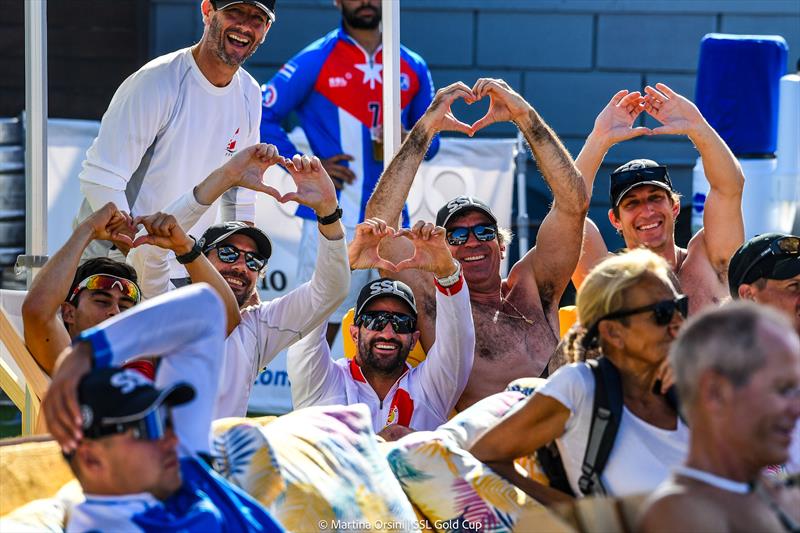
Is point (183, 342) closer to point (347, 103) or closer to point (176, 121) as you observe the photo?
A: point (176, 121)

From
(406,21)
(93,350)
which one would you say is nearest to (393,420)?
(93,350)

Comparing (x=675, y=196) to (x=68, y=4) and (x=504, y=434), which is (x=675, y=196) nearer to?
(x=504, y=434)

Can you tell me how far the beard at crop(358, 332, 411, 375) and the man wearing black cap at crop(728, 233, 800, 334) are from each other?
1274 millimetres

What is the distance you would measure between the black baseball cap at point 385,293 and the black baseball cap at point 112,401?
2.25m

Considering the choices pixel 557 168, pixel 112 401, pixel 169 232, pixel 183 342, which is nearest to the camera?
pixel 112 401

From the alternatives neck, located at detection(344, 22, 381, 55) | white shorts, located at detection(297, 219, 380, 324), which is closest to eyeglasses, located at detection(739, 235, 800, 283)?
white shorts, located at detection(297, 219, 380, 324)

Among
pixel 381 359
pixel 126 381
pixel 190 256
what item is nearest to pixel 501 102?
pixel 381 359

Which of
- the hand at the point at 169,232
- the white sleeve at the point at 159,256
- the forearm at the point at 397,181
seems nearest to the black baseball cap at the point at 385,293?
the forearm at the point at 397,181

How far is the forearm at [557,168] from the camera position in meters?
5.48

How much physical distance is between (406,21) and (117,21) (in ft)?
7.88

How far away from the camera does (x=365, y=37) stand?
787cm

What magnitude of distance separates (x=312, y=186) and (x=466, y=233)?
0.82 metres

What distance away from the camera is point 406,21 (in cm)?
1101

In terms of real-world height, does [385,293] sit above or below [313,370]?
above
